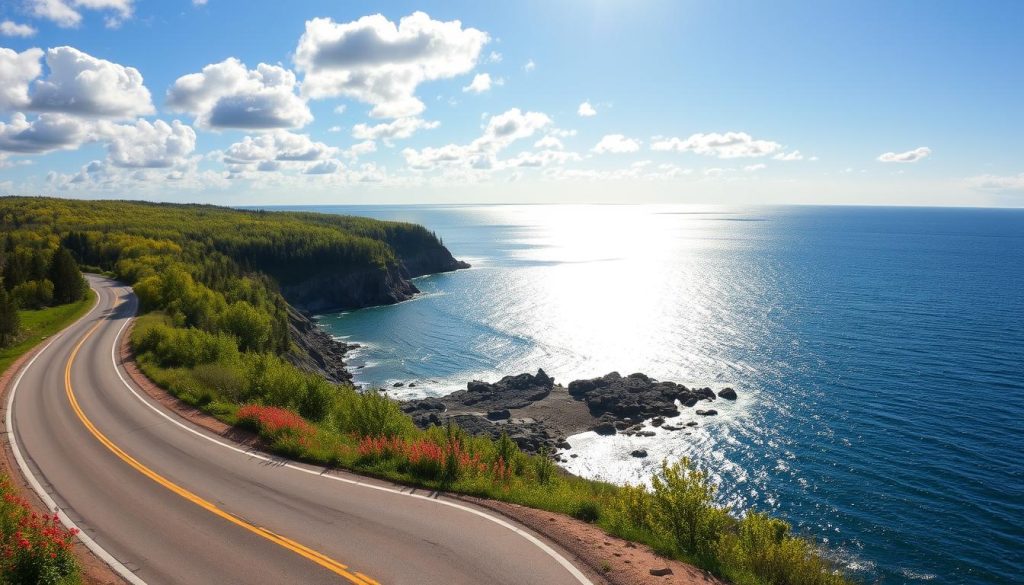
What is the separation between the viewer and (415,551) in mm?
16234

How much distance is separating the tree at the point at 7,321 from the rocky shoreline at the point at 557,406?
3878cm

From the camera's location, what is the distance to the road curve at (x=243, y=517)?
15505mm

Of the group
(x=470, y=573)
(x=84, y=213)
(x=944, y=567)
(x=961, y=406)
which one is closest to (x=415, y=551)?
(x=470, y=573)

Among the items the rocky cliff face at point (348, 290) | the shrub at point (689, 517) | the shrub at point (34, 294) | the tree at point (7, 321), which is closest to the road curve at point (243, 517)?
the shrub at point (689, 517)

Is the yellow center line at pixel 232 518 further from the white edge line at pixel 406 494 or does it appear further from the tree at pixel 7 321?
the tree at pixel 7 321

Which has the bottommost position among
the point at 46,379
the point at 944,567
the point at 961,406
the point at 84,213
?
the point at 944,567

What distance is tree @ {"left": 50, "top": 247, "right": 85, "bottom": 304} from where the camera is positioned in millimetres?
72062

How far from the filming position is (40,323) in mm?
59938

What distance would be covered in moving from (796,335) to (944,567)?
5916 cm

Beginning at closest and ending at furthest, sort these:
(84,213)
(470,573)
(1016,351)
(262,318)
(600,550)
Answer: (470,573), (600,550), (262,318), (1016,351), (84,213)

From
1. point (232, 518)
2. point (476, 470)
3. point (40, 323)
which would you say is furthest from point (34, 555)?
point (40, 323)

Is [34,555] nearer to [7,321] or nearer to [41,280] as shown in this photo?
[7,321]

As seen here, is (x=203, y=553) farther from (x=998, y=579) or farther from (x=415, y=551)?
(x=998, y=579)

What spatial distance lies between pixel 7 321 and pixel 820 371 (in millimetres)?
90480
